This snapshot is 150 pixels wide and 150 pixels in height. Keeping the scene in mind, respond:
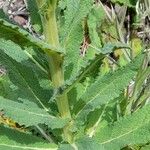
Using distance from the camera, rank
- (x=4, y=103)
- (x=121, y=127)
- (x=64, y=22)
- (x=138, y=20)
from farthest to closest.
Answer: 1. (x=138, y=20)
2. (x=121, y=127)
3. (x=64, y=22)
4. (x=4, y=103)

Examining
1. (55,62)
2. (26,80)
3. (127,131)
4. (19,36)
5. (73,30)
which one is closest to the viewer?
(19,36)

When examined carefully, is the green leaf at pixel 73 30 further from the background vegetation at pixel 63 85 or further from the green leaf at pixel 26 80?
the green leaf at pixel 26 80

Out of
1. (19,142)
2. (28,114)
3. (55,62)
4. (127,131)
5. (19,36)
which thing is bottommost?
(127,131)

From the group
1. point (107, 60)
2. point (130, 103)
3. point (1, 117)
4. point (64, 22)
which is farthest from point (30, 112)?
point (107, 60)

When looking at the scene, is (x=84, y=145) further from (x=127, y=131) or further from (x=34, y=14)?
(x=34, y=14)

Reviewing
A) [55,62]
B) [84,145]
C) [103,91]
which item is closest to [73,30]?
[55,62]

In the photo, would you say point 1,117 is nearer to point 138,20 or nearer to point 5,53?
point 5,53

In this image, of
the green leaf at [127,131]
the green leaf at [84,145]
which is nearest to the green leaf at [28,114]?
the green leaf at [84,145]
